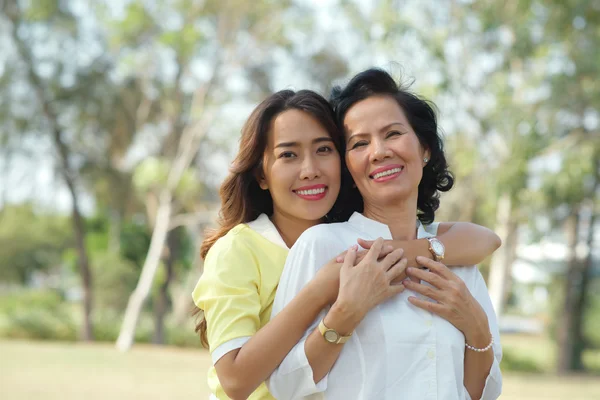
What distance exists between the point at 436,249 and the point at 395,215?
0.17 meters

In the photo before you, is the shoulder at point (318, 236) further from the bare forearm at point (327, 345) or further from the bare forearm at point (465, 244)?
the bare forearm at point (465, 244)

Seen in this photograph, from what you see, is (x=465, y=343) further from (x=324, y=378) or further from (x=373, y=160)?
(x=373, y=160)

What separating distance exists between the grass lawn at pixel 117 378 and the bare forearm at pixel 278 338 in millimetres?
10013

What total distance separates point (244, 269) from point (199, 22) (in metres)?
18.8

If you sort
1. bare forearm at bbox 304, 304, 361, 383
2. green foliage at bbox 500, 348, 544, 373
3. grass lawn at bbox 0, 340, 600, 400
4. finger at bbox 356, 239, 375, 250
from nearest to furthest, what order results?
bare forearm at bbox 304, 304, 361, 383, finger at bbox 356, 239, 375, 250, grass lawn at bbox 0, 340, 600, 400, green foliage at bbox 500, 348, 544, 373

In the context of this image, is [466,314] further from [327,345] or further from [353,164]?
[353,164]

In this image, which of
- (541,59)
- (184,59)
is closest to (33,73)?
(184,59)

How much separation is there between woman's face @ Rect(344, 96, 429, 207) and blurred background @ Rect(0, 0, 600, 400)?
34.1 ft

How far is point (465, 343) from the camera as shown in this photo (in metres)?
2.13

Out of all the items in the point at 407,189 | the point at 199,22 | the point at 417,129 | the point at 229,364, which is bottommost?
the point at 229,364

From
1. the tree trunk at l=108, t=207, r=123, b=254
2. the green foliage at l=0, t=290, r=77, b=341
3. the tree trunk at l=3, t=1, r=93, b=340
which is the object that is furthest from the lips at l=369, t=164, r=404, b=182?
the tree trunk at l=108, t=207, r=123, b=254

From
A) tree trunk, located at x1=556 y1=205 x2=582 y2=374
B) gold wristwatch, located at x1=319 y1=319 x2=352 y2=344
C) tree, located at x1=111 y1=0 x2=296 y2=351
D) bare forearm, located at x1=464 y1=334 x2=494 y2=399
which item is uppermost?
tree, located at x1=111 y1=0 x2=296 y2=351

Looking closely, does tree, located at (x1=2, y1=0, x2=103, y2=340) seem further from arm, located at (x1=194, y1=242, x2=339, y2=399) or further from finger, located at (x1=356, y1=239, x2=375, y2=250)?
finger, located at (x1=356, y1=239, x2=375, y2=250)

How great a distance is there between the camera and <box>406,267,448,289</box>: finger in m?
2.11
